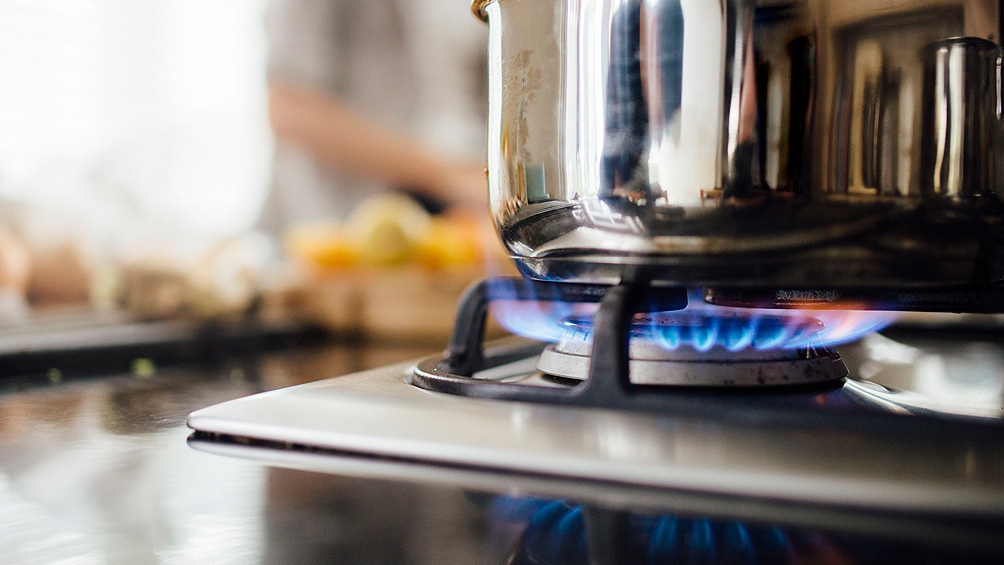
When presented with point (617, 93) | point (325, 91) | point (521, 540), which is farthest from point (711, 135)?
point (325, 91)

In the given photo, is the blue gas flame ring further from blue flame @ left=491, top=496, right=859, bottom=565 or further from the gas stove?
blue flame @ left=491, top=496, right=859, bottom=565

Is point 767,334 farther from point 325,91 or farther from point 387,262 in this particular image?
point 325,91

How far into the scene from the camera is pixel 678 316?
38 cm

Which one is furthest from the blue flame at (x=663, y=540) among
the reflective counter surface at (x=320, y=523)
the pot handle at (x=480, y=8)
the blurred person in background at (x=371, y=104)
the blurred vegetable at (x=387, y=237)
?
the blurred person in background at (x=371, y=104)

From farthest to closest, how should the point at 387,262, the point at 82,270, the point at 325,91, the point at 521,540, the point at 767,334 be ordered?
the point at 325,91 → the point at 387,262 → the point at 82,270 → the point at 767,334 → the point at 521,540

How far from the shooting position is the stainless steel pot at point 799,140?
11.8 inches

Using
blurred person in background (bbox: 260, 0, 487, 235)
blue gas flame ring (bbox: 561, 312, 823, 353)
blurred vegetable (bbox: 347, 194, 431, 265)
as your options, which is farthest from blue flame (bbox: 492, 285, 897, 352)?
blurred person in background (bbox: 260, 0, 487, 235)

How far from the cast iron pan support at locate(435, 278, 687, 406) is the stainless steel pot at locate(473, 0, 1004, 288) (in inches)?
1.3

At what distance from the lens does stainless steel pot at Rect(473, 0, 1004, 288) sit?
0.30 metres

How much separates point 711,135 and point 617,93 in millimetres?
47

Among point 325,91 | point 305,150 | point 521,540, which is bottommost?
point 521,540

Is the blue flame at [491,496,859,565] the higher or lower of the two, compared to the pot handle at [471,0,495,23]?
lower

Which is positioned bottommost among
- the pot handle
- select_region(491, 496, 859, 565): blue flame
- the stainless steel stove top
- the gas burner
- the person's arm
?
select_region(491, 496, 859, 565): blue flame

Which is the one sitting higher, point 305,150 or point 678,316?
point 305,150
